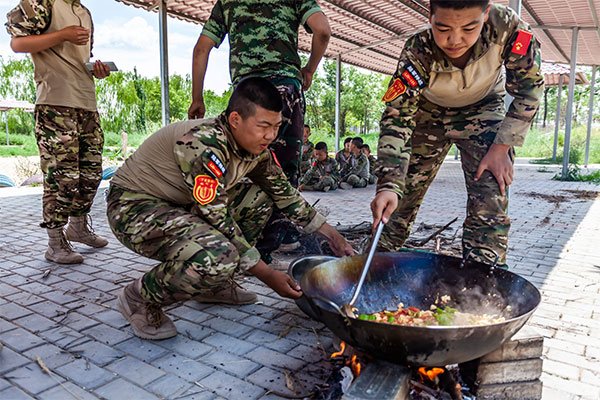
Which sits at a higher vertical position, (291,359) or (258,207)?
(258,207)

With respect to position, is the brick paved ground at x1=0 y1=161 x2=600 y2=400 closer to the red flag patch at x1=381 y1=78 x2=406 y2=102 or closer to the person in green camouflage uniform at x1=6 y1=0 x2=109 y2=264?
the person in green camouflage uniform at x1=6 y1=0 x2=109 y2=264

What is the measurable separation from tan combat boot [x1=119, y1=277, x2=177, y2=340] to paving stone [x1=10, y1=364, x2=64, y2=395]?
0.44 metres

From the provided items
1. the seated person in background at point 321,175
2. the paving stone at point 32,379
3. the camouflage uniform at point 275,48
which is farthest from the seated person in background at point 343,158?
the paving stone at point 32,379

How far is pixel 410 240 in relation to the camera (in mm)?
4262

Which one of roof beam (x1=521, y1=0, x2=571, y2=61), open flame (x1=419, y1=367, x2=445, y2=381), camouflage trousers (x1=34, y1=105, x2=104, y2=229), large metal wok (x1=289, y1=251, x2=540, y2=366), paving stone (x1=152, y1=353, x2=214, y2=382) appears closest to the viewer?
large metal wok (x1=289, y1=251, x2=540, y2=366)

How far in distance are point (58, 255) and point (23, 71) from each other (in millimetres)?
29933

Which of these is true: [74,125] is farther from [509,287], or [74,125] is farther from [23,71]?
[23,71]

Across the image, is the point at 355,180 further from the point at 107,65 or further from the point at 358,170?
the point at 107,65

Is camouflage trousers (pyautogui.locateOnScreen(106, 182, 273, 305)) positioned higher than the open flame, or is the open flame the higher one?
camouflage trousers (pyautogui.locateOnScreen(106, 182, 273, 305))

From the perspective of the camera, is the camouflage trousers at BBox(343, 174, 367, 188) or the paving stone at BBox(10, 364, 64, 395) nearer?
the paving stone at BBox(10, 364, 64, 395)

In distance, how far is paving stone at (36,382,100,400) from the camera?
1768mm

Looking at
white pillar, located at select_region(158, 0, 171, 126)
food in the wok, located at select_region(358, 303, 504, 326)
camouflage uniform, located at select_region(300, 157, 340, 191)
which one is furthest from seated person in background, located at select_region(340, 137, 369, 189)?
food in the wok, located at select_region(358, 303, 504, 326)

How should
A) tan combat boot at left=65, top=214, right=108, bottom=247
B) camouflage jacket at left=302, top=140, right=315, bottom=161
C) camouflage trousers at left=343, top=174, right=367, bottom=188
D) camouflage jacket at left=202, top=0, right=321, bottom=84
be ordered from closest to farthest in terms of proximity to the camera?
camouflage jacket at left=202, top=0, right=321, bottom=84 < tan combat boot at left=65, top=214, right=108, bottom=247 < camouflage jacket at left=302, top=140, right=315, bottom=161 < camouflage trousers at left=343, top=174, right=367, bottom=188

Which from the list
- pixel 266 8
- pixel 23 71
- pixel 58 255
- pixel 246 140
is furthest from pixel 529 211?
pixel 23 71
